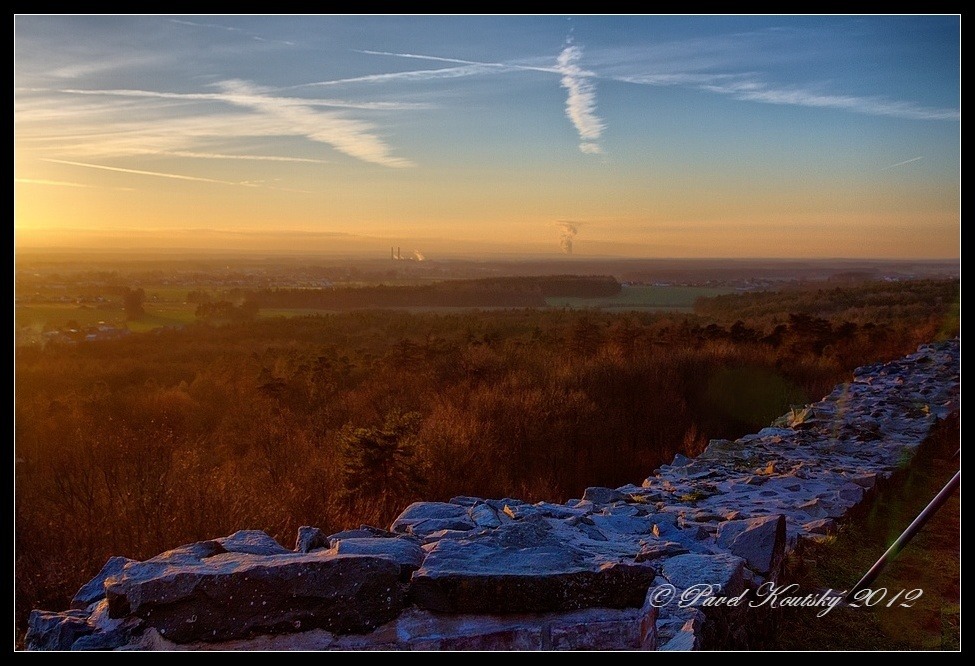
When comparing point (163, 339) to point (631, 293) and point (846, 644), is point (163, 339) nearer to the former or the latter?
point (631, 293)

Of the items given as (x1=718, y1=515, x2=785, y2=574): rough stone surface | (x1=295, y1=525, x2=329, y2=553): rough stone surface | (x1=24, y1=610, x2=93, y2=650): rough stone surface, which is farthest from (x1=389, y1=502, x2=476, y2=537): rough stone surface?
(x1=24, y1=610, x2=93, y2=650): rough stone surface

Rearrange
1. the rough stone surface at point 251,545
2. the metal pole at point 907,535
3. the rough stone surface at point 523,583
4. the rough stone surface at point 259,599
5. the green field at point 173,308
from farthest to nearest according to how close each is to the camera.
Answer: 1. the green field at point 173,308
2. the rough stone surface at point 251,545
3. the metal pole at point 907,535
4. the rough stone surface at point 523,583
5. the rough stone surface at point 259,599

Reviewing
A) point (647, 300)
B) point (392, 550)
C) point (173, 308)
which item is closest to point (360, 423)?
point (392, 550)

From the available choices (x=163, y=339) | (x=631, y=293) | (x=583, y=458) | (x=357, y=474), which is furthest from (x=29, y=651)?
(x=631, y=293)

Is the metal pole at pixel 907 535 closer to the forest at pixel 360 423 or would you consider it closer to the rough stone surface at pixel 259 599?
the rough stone surface at pixel 259 599

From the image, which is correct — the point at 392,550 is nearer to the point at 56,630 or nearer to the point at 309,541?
the point at 309,541

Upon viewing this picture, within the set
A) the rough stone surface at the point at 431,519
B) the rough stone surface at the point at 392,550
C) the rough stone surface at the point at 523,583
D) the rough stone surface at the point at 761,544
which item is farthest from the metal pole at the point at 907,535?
the rough stone surface at the point at 392,550

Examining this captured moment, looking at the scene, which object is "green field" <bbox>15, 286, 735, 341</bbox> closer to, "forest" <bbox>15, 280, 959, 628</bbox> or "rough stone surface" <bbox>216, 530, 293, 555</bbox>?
"forest" <bbox>15, 280, 959, 628</bbox>
